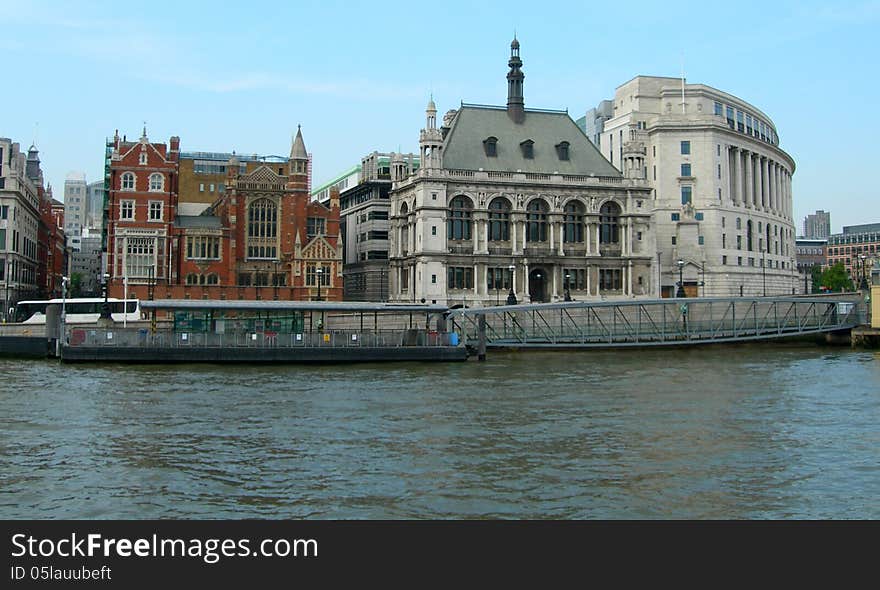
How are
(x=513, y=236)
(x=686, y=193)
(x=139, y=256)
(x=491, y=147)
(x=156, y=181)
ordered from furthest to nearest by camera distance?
(x=686, y=193) → (x=491, y=147) → (x=513, y=236) → (x=156, y=181) → (x=139, y=256)

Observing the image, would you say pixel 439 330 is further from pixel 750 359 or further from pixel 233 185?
pixel 233 185

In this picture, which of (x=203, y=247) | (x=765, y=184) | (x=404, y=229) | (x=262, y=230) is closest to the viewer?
(x=203, y=247)

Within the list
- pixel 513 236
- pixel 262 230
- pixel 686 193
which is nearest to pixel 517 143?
pixel 513 236

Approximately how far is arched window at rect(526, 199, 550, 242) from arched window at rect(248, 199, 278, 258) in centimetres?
2723

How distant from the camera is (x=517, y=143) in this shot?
101375 millimetres

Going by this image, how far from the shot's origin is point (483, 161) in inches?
3883

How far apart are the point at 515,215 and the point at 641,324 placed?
22365mm

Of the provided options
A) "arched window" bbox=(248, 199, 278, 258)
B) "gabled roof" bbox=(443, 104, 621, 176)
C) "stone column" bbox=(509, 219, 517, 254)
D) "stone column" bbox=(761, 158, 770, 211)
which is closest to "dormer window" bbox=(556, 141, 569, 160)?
"gabled roof" bbox=(443, 104, 621, 176)

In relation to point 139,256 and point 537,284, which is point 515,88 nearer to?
point 537,284

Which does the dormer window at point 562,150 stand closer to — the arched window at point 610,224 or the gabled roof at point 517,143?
the gabled roof at point 517,143

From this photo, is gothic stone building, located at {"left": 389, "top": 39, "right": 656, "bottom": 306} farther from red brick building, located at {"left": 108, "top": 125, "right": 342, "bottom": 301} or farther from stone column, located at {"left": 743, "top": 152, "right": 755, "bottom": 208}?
stone column, located at {"left": 743, "top": 152, "right": 755, "bottom": 208}

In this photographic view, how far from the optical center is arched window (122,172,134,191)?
9394cm
